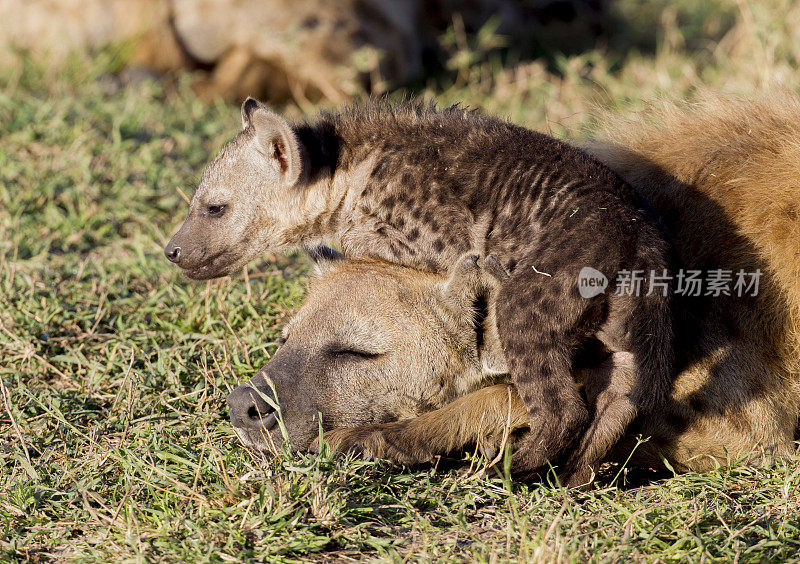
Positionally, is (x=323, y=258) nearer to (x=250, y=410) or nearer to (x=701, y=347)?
(x=250, y=410)

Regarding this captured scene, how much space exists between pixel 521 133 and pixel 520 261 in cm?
62

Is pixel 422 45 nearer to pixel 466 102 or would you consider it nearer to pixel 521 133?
pixel 466 102

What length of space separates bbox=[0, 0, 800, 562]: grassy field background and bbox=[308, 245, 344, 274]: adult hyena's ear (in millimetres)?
467

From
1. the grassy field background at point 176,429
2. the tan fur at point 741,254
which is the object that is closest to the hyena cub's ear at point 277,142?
the grassy field background at point 176,429

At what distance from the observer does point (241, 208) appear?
11.9 ft

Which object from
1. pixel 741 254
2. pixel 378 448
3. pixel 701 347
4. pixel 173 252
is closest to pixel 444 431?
pixel 378 448

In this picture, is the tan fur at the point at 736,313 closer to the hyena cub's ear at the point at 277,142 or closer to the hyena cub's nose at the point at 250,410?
the hyena cub's nose at the point at 250,410

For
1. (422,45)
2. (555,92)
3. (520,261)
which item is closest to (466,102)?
(555,92)

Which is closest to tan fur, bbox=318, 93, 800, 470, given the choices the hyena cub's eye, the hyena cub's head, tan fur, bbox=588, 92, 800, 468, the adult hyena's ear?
tan fur, bbox=588, 92, 800, 468

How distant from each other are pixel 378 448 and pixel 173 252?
1.39 m

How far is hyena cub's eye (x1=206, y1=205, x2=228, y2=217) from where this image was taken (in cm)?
365

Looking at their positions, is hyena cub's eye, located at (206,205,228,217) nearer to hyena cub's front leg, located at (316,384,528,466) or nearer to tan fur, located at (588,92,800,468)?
hyena cub's front leg, located at (316,384,528,466)

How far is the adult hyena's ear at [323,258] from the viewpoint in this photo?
328 centimetres

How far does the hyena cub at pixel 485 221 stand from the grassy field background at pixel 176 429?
0.27 metres
